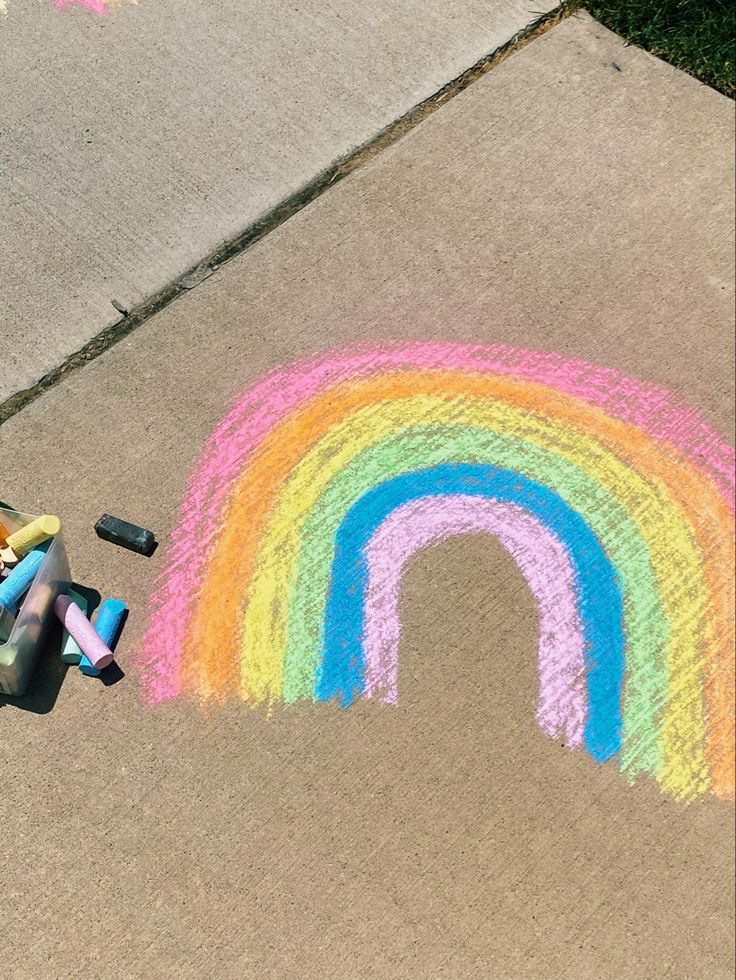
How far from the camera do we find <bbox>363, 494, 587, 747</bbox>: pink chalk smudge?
2893mm

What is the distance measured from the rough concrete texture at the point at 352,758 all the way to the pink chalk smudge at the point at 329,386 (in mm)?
52

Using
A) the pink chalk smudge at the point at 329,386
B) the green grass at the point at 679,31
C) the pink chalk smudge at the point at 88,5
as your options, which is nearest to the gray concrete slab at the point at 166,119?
the pink chalk smudge at the point at 88,5

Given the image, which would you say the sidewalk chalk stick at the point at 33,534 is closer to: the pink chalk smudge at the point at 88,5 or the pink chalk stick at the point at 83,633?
the pink chalk stick at the point at 83,633

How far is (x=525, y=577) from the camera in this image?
3059mm

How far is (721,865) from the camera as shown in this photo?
9.21 feet

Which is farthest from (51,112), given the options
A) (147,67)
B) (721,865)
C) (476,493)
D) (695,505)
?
(721,865)

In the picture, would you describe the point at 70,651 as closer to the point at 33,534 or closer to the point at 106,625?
the point at 106,625

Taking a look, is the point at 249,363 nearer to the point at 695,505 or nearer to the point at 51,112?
the point at 51,112

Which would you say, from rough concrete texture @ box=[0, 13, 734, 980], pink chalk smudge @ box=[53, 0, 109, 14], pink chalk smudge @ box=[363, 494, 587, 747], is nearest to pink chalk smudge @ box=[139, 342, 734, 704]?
rough concrete texture @ box=[0, 13, 734, 980]

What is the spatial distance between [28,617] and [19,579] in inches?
3.9

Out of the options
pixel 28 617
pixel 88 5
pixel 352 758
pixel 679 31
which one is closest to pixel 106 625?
pixel 28 617

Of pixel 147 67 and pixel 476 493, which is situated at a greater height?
pixel 147 67

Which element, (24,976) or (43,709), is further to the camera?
(43,709)

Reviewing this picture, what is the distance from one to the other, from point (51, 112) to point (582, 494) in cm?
224
